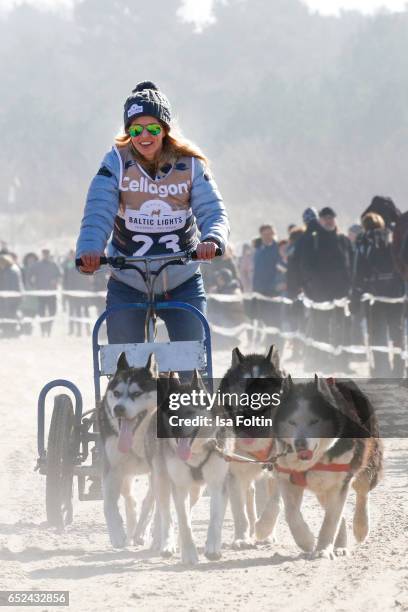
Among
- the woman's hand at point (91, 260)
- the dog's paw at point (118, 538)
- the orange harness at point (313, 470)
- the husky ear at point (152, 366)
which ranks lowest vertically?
the dog's paw at point (118, 538)

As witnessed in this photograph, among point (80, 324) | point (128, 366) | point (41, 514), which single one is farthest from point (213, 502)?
point (80, 324)

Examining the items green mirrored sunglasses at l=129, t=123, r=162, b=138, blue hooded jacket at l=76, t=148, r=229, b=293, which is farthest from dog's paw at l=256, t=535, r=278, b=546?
green mirrored sunglasses at l=129, t=123, r=162, b=138

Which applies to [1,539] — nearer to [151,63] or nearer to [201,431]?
[201,431]

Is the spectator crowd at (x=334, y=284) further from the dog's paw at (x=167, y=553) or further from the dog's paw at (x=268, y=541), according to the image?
the dog's paw at (x=167, y=553)

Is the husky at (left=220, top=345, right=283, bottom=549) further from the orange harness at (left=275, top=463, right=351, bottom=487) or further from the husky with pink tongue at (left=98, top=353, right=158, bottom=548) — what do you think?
the husky with pink tongue at (left=98, top=353, right=158, bottom=548)

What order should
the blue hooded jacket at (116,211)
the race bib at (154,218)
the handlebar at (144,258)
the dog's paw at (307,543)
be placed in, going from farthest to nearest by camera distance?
the race bib at (154,218), the blue hooded jacket at (116,211), the handlebar at (144,258), the dog's paw at (307,543)

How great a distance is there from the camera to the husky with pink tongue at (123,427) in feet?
18.8

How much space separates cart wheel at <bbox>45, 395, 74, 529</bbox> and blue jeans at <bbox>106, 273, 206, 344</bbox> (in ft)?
1.48

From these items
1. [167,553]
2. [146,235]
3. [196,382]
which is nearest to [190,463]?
[196,382]

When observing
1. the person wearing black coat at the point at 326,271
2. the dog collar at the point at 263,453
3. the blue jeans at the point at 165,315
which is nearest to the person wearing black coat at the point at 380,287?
the person wearing black coat at the point at 326,271

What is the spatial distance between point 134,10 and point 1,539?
475 ft

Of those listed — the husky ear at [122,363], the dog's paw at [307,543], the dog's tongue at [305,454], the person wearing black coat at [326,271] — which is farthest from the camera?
the person wearing black coat at [326,271]

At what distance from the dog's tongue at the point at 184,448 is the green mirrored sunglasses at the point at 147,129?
1494mm

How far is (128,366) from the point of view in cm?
587
